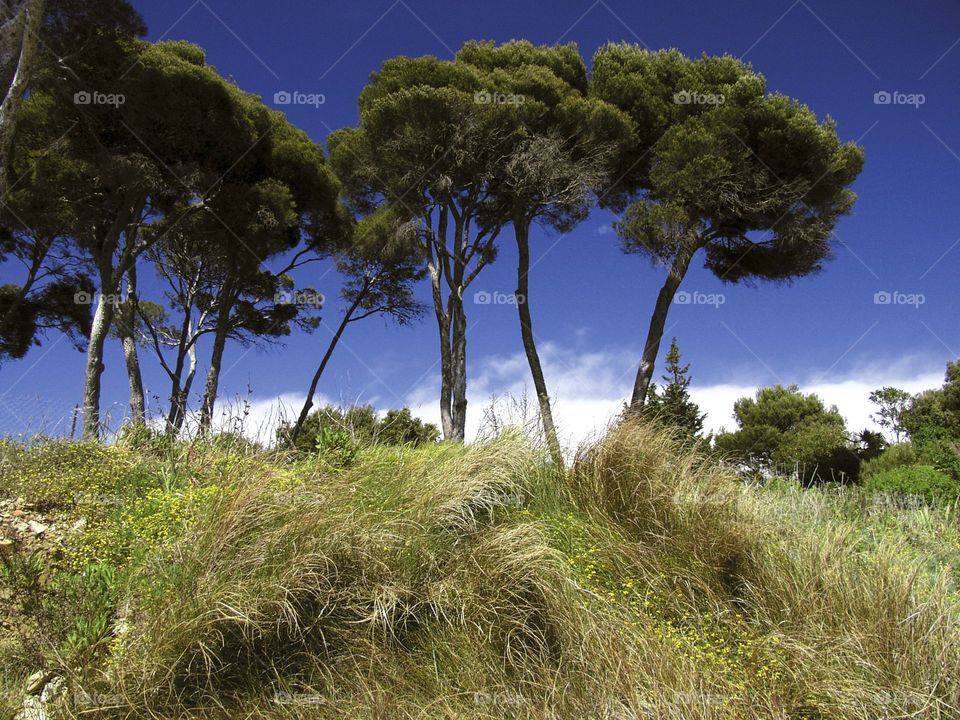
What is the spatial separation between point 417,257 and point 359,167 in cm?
289

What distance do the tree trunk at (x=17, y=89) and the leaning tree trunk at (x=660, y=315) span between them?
11892mm

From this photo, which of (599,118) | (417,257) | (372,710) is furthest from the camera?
(417,257)

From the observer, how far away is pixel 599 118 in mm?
15375

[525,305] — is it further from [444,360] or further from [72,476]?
[72,476]

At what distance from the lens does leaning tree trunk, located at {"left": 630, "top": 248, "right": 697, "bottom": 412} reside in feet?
49.9

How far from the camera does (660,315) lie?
15461 millimetres

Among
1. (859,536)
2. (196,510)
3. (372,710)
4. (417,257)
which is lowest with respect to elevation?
(372,710)

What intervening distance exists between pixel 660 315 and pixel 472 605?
1258 cm

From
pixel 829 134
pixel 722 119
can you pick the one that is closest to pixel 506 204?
pixel 722 119

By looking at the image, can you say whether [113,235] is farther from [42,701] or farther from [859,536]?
[859,536]

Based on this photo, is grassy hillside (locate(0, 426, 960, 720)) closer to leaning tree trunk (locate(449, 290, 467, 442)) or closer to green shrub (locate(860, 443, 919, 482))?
leaning tree trunk (locate(449, 290, 467, 442))

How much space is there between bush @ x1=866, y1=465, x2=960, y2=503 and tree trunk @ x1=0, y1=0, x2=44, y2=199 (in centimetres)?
1251

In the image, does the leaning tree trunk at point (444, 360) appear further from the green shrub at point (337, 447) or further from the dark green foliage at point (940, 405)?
the dark green foliage at point (940, 405)

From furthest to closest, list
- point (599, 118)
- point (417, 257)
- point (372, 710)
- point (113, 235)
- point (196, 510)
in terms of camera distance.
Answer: point (417, 257) < point (599, 118) < point (113, 235) < point (196, 510) < point (372, 710)
